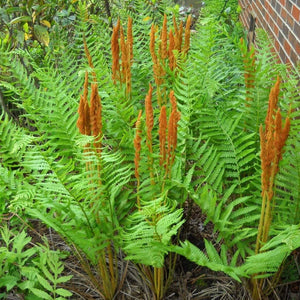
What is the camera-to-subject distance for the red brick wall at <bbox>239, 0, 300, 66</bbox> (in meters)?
2.23

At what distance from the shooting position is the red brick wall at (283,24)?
7.32 ft

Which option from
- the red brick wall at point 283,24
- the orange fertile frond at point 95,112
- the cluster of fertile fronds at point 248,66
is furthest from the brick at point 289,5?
the orange fertile frond at point 95,112

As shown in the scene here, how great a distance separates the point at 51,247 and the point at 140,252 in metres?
0.82

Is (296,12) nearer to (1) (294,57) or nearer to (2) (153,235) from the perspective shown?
(1) (294,57)

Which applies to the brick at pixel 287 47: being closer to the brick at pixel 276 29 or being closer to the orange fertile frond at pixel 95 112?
the brick at pixel 276 29

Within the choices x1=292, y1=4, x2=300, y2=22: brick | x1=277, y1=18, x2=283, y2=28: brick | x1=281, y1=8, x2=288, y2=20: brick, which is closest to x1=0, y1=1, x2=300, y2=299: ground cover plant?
x1=292, y1=4, x2=300, y2=22: brick

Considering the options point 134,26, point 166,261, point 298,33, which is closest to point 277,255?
point 166,261

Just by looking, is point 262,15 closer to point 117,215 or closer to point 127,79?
point 127,79

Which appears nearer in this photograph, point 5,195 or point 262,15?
point 5,195

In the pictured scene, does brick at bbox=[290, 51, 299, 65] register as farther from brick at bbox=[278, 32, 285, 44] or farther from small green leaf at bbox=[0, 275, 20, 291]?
small green leaf at bbox=[0, 275, 20, 291]

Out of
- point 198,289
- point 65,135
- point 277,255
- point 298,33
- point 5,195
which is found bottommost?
point 198,289

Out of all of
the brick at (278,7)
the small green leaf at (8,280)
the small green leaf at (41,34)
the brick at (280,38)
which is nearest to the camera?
the small green leaf at (8,280)

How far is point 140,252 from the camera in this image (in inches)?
60.1

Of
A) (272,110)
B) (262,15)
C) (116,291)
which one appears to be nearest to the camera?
(272,110)
